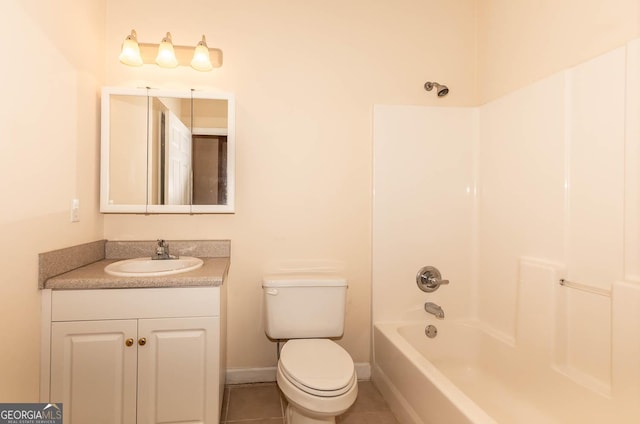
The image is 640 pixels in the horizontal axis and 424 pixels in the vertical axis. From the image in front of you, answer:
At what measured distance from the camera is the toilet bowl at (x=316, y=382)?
51.2 inches

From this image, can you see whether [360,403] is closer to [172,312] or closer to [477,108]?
[172,312]

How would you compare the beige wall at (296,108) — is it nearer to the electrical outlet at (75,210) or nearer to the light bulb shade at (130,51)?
the light bulb shade at (130,51)

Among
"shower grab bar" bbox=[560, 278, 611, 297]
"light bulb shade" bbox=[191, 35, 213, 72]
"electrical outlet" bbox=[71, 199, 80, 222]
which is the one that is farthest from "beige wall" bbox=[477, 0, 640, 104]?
"electrical outlet" bbox=[71, 199, 80, 222]

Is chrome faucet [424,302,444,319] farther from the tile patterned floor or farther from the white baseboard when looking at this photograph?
the white baseboard

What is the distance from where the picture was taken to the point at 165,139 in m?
1.90

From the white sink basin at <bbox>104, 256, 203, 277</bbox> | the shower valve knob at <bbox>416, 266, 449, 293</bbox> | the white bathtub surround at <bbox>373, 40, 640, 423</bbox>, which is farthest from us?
the shower valve knob at <bbox>416, 266, 449, 293</bbox>

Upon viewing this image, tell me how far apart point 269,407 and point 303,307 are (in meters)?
0.59

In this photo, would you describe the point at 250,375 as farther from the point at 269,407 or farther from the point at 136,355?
the point at 136,355

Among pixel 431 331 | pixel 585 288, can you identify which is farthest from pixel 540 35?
pixel 431 331

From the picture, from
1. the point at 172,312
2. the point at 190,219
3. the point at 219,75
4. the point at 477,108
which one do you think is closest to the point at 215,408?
→ the point at 172,312

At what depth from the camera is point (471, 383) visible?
188 cm

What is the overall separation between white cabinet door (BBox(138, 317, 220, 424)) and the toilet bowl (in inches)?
13.4

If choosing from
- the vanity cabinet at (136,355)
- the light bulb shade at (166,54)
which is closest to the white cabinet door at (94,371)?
the vanity cabinet at (136,355)

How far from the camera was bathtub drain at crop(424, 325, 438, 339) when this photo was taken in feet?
6.59
